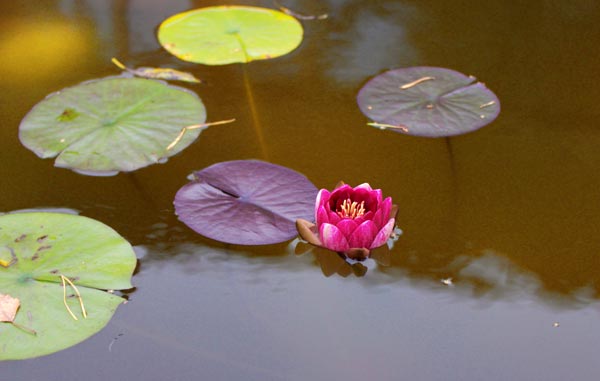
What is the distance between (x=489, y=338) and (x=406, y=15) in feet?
4.57

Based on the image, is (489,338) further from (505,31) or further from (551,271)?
(505,31)

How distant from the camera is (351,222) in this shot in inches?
68.2

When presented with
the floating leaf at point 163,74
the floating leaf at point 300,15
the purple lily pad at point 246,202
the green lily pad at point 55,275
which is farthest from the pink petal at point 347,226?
the floating leaf at point 300,15

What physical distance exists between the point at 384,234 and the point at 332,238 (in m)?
0.11

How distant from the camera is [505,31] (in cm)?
266

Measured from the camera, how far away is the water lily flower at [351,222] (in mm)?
1743

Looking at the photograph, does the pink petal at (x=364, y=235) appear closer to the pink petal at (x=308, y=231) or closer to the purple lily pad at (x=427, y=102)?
the pink petal at (x=308, y=231)

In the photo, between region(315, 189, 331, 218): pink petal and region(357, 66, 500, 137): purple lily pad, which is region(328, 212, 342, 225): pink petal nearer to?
region(315, 189, 331, 218): pink petal

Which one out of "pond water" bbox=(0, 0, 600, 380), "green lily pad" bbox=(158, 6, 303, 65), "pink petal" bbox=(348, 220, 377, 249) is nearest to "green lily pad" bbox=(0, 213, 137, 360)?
"pond water" bbox=(0, 0, 600, 380)

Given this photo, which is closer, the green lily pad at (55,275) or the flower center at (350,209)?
the green lily pad at (55,275)

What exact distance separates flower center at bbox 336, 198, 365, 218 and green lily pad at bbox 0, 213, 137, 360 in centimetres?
46

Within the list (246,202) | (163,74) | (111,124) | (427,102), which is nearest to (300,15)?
(163,74)

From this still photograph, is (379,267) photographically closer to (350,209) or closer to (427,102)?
(350,209)

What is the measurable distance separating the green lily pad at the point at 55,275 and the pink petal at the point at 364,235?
47cm
